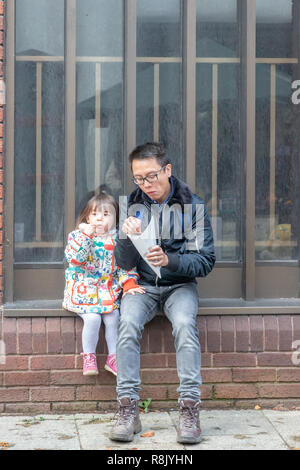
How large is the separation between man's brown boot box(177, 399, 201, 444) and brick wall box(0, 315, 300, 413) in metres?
0.66

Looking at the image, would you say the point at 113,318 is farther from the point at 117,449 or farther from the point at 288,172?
the point at 288,172

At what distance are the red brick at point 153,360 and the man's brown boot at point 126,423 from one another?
0.56 m

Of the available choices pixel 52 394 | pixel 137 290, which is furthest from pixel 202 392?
pixel 52 394

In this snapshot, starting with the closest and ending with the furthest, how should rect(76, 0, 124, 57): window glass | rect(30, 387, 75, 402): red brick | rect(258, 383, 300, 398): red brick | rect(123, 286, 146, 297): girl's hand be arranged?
1. rect(123, 286, 146, 297): girl's hand
2. rect(30, 387, 75, 402): red brick
3. rect(258, 383, 300, 398): red brick
4. rect(76, 0, 124, 57): window glass

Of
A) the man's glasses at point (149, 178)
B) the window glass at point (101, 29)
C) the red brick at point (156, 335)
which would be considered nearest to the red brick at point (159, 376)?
the red brick at point (156, 335)

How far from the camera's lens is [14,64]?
4.93 metres

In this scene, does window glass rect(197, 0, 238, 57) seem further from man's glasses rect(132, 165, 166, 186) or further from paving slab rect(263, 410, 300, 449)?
paving slab rect(263, 410, 300, 449)

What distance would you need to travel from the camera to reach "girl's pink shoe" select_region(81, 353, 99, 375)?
467cm

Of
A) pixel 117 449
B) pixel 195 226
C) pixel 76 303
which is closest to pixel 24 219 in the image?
pixel 76 303

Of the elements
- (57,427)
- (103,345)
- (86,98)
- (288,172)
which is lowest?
(57,427)

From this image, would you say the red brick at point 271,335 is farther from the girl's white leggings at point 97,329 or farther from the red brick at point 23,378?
the red brick at point 23,378

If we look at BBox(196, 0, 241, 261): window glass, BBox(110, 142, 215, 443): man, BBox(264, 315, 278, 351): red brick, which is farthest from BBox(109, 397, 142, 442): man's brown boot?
BBox(196, 0, 241, 261): window glass

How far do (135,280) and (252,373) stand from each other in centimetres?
103

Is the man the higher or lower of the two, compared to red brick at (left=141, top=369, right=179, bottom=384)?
higher
